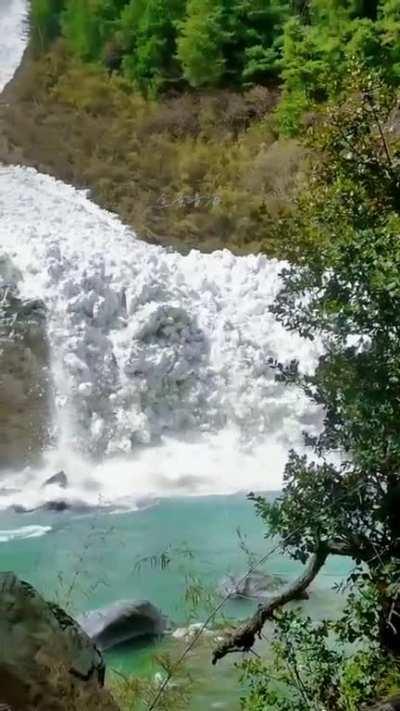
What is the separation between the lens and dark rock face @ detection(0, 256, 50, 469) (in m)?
11.6

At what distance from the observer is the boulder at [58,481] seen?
10773mm

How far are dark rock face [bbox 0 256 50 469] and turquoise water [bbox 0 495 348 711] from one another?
1.75 m

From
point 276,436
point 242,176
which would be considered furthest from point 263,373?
point 242,176

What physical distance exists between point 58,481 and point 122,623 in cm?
513

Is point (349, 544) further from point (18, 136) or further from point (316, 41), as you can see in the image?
point (18, 136)

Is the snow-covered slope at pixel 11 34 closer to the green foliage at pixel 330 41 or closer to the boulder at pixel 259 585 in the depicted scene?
the green foliage at pixel 330 41

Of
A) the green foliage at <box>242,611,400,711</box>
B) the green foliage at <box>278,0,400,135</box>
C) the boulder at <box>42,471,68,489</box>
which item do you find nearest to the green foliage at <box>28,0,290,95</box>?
the green foliage at <box>278,0,400,135</box>

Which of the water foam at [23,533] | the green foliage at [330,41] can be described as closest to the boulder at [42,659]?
the water foam at [23,533]

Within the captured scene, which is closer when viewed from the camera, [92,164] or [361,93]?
[361,93]

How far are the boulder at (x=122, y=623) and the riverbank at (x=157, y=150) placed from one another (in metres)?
9.58

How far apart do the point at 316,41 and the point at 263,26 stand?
177 centimetres

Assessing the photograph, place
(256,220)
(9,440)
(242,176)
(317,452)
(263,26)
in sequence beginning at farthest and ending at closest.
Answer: (263,26), (242,176), (256,220), (9,440), (317,452)

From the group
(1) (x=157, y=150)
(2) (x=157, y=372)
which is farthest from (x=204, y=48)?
(2) (x=157, y=372)

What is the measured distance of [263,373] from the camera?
40.0 ft
